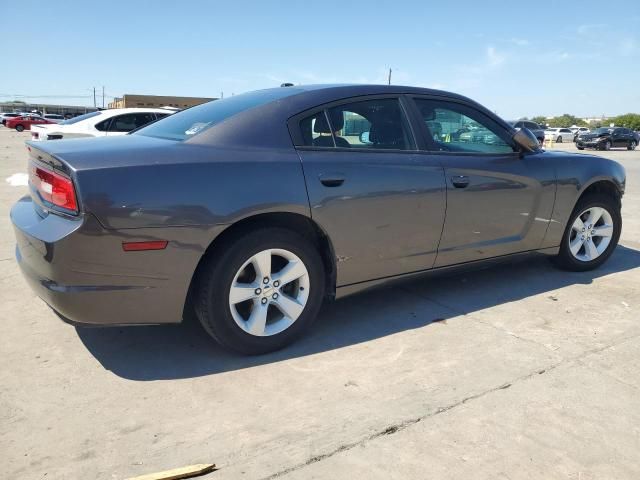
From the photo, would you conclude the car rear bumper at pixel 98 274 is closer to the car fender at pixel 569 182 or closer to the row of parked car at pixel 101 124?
the car fender at pixel 569 182

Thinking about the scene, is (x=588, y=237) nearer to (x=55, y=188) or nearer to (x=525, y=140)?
(x=525, y=140)

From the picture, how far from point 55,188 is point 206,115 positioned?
1.05 metres

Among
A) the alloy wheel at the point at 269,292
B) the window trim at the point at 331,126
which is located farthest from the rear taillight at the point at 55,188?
the window trim at the point at 331,126

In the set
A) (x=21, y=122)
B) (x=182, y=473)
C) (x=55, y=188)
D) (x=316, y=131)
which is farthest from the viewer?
(x=21, y=122)

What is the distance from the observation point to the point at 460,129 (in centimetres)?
366

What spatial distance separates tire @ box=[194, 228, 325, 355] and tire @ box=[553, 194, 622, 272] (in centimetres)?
248

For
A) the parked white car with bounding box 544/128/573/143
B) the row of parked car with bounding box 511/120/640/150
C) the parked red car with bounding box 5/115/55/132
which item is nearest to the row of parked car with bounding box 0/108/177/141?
the row of parked car with bounding box 511/120/640/150

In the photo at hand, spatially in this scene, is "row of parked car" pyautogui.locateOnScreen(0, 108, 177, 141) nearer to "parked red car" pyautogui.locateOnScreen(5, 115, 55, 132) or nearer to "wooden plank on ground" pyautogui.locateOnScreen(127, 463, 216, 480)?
"wooden plank on ground" pyautogui.locateOnScreen(127, 463, 216, 480)

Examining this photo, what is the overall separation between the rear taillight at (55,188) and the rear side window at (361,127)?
1.26m

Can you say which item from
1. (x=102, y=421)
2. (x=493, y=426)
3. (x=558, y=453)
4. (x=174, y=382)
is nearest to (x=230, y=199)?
(x=174, y=382)

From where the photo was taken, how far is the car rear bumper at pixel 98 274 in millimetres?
2322

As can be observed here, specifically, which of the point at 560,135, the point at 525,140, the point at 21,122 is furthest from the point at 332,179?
the point at 21,122

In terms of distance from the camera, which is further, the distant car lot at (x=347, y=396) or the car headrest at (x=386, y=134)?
the car headrest at (x=386, y=134)

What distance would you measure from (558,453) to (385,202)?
62.5 inches
